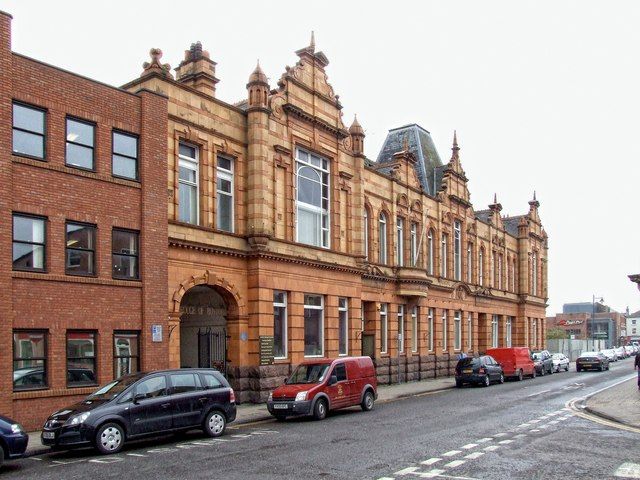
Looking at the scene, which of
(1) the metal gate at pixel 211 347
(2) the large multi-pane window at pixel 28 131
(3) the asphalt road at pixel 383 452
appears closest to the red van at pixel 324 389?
(3) the asphalt road at pixel 383 452

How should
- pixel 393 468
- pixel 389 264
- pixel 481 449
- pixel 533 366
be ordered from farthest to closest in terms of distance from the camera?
1. pixel 533 366
2. pixel 389 264
3. pixel 481 449
4. pixel 393 468

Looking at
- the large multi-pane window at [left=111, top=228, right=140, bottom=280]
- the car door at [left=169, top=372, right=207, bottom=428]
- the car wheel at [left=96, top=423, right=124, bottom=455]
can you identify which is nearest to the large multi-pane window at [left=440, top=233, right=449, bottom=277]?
the large multi-pane window at [left=111, top=228, right=140, bottom=280]

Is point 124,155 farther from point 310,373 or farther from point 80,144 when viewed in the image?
point 310,373

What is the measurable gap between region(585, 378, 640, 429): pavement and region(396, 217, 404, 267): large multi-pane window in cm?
1183

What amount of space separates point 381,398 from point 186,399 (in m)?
12.5

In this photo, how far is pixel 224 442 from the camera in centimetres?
1642

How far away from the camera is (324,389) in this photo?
21.1 m

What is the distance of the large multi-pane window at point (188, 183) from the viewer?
78.2 ft

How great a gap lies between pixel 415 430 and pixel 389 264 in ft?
61.9

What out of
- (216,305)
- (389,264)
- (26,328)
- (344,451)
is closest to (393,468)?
(344,451)

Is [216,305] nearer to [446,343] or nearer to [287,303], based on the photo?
[287,303]

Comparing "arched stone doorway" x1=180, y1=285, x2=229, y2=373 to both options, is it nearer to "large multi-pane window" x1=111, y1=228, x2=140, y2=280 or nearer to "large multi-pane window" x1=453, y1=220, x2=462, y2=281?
"large multi-pane window" x1=111, y1=228, x2=140, y2=280

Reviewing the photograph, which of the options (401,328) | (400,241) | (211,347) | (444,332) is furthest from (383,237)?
(211,347)

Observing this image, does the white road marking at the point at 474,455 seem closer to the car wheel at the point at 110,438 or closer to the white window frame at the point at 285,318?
the car wheel at the point at 110,438
